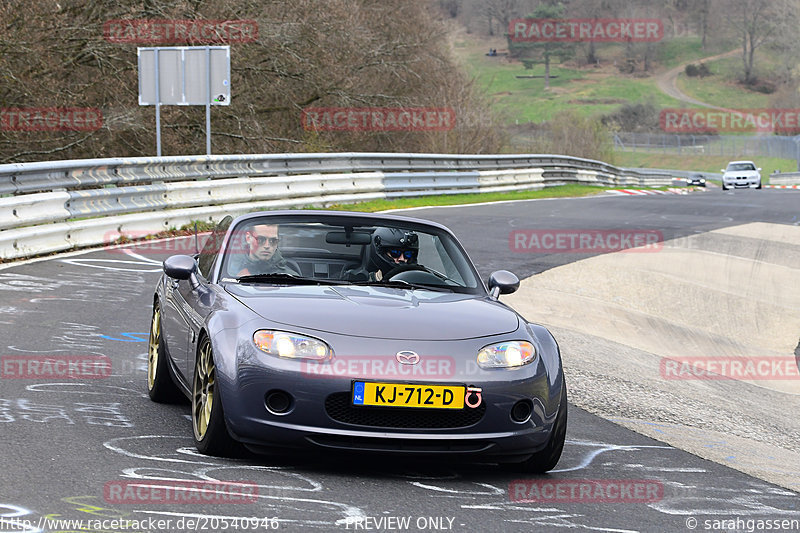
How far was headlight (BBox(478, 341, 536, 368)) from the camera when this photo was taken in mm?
5445

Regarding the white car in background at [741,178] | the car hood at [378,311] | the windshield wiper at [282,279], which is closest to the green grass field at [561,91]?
the white car in background at [741,178]

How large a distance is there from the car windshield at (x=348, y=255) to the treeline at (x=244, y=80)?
13.9 m

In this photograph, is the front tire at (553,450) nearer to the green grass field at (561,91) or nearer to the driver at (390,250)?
the driver at (390,250)

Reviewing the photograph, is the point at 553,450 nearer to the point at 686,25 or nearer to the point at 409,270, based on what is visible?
the point at 409,270

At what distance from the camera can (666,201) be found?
3014 centimetres

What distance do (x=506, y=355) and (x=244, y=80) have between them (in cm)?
2213

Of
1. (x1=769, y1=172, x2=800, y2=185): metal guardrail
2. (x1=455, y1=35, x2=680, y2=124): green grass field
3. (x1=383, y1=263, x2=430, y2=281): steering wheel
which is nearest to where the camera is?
(x1=383, y1=263, x2=430, y2=281): steering wheel

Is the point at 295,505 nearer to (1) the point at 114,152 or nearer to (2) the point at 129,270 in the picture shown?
(2) the point at 129,270

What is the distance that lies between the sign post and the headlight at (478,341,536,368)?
54.6ft

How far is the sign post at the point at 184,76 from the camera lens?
21531 mm

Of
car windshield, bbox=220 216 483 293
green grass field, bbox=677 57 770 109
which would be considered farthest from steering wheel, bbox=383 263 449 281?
green grass field, bbox=677 57 770 109

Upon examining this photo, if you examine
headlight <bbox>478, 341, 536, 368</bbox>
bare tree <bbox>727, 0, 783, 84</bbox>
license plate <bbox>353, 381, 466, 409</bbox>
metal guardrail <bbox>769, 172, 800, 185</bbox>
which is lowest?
metal guardrail <bbox>769, 172, 800, 185</bbox>

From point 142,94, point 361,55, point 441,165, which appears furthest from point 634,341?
point 361,55

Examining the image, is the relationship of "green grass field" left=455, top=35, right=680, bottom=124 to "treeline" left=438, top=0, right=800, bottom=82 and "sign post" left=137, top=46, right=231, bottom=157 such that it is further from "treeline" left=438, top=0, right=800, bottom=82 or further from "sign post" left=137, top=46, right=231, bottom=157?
"sign post" left=137, top=46, right=231, bottom=157
